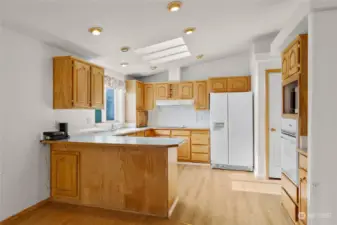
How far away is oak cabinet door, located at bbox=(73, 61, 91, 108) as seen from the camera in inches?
123

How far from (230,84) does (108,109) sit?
9.77ft

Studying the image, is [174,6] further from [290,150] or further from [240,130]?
[240,130]

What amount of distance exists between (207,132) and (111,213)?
300 centimetres

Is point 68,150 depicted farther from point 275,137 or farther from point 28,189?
point 275,137

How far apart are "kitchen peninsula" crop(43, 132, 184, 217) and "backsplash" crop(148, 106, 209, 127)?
290 cm

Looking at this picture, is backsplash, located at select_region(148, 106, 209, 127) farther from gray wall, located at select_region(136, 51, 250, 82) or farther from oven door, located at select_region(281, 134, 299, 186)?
oven door, located at select_region(281, 134, 299, 186)

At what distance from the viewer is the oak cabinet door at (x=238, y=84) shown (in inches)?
194

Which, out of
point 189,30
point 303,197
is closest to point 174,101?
point 189,30

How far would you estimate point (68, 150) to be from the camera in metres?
3.04

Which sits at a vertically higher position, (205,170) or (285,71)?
(285,71)

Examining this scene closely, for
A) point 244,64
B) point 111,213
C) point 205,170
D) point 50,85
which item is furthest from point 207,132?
point 50,85

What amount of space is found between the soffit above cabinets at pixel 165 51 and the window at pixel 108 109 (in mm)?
1271

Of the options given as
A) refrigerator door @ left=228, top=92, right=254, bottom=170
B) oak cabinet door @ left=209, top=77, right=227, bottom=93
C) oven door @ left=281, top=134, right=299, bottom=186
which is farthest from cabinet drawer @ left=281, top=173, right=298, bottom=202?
oak cabinet door @ left=209, top=77, right=227, bottom=93

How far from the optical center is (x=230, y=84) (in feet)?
16.5
